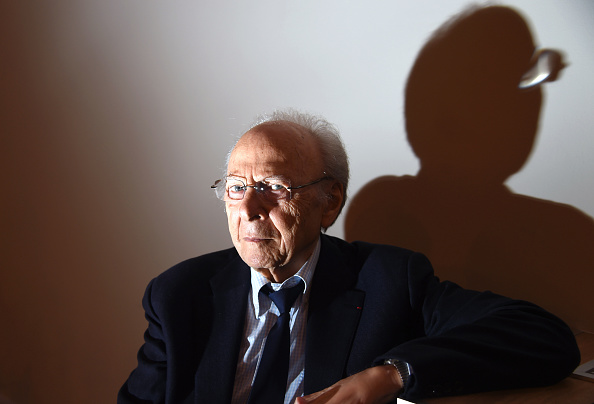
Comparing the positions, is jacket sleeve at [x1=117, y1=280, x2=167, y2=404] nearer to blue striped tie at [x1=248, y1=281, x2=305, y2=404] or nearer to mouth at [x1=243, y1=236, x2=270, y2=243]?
blue striped tie at [x1=248, y1=281, x2=305, y2=404]

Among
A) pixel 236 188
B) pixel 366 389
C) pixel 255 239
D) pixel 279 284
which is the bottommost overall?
pixel 366 389

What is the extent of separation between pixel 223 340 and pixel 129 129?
1510 millimetres

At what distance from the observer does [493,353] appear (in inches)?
49.3

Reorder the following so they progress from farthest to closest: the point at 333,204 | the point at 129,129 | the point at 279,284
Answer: the point at 129,129 → the point at 333,204 → the point at 279,284

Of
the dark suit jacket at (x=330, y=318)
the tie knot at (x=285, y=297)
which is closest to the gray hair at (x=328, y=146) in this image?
the dark suit jacket at (x=330, y=318)

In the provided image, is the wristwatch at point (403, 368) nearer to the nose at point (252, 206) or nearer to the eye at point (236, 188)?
the nose at point (252, 206)

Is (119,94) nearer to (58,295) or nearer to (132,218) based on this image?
(132,218)

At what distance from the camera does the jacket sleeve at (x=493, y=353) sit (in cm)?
121

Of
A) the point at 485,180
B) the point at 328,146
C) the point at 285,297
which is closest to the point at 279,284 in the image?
the point at 285,297

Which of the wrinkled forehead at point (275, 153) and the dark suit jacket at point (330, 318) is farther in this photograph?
the wrinkled forehead at point (275, 153)

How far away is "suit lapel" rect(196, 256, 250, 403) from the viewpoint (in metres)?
1.58

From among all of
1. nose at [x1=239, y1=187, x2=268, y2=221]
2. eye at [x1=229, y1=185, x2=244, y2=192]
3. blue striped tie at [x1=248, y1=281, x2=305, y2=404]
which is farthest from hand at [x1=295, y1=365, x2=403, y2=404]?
eye at [x1=229, y1=185, x2=244, y2=192]

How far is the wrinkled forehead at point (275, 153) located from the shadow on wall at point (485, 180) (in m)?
0.50

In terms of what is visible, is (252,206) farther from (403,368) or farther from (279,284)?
(403,368)
